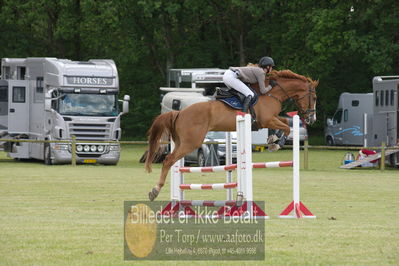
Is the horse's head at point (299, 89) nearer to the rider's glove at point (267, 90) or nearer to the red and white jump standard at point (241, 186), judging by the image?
the rider's glove at point (267, 90)

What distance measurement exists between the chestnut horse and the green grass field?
4.33ft

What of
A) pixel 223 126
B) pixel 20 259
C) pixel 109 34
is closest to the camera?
pixel 20 259

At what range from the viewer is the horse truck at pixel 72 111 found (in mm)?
30859

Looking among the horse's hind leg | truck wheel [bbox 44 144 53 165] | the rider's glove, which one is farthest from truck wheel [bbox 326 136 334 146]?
the horse's hind leg

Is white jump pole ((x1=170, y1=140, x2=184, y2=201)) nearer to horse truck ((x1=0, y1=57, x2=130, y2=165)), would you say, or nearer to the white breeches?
the white breeches

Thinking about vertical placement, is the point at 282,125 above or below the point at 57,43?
below

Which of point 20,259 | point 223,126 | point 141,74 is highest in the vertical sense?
point 141,74

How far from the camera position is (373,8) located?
43.3m

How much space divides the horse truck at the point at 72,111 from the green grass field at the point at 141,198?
13.0 feet

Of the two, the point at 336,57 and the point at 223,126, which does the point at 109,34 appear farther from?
the point at 223,126

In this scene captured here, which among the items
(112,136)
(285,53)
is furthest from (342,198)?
(285,53)

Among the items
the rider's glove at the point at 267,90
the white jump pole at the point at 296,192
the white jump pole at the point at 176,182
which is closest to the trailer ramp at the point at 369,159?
the rider's glove at the point at 267,90

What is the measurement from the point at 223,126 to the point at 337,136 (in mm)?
32130

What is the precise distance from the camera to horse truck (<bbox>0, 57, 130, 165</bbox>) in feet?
101
